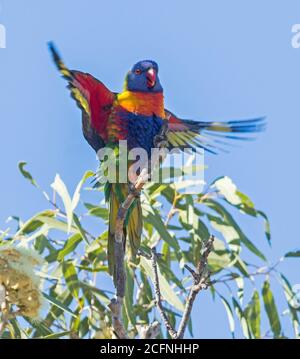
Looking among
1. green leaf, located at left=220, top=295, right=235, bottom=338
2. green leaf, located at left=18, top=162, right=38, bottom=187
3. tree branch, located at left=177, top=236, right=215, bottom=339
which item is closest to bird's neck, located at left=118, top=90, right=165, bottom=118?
green leaf, located at left=18, top=162, right=38, bottom=187

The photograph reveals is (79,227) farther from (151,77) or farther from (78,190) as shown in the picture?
(151,77)

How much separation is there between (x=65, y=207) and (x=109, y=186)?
0.16m

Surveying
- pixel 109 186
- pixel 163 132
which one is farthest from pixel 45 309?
pixel 109 186

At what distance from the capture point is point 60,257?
3107 mm

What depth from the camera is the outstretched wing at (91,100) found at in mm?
3053

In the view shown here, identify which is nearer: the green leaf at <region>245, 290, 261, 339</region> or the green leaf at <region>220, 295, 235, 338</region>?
the green leaf at <region>220, 295, 235, 338</region>

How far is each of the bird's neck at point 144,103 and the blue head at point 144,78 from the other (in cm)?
2

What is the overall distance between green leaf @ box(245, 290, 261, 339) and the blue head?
82 cm

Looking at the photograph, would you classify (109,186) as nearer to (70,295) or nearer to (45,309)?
(70,295)

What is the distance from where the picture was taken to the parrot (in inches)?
120

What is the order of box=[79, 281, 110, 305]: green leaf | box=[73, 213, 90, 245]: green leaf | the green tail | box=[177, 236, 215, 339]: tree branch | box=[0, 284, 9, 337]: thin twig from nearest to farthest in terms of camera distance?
1. box=[0, 284, 9, 337]: thin twig
2. box=[177, 236, 215, 339]: tree branch
3. the green tail
4. box=[73, 213, 90, 245]: green leaf
5. box=[79, 281, 110, 305]: green leaf

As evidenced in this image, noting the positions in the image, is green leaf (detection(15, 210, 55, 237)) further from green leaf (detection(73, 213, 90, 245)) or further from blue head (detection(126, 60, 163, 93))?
blue head (detection(126, 60, 163, 93))

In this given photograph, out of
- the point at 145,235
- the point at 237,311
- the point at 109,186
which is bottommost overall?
the point at 237,311

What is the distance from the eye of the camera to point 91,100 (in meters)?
3.11
